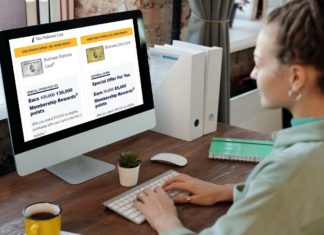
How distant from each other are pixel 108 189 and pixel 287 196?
0.66m

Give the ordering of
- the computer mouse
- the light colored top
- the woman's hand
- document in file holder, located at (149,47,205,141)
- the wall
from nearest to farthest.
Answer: the light colored top → the woman's hand → the computer mouse → document in file holder, located at (149,47,205,141) → the wall

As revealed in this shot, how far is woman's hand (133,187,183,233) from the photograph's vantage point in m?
1.35

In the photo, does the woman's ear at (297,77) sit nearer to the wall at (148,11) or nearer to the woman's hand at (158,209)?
the woman's hand at (158,209)

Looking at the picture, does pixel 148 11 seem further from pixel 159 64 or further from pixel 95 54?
pixel 95 54

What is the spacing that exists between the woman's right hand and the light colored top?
1.28 ft

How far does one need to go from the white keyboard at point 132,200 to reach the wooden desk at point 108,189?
0.05 feet

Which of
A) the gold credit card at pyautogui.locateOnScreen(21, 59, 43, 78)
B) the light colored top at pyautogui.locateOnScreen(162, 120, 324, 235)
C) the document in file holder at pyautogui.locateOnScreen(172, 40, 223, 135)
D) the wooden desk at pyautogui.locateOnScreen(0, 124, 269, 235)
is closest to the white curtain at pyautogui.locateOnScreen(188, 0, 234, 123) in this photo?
the document in file holder at pyautogui.locateOnScreen(172, 40, 223, 135)

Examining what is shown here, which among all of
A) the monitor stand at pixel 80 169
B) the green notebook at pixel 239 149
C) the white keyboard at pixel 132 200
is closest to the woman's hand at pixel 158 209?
the white keyboard at pixel 132 200

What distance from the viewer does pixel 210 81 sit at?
195 centimetres

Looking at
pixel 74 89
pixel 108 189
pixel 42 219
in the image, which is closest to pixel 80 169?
pixel 108 189

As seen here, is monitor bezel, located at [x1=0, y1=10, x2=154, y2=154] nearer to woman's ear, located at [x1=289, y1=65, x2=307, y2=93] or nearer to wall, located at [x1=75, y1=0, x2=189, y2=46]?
wall, located at [x1=75, y1=0, x2=189, y2=46]

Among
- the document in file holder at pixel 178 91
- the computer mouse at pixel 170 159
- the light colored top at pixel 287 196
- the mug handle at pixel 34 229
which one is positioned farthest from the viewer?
the document in file holder at pixel 178 91

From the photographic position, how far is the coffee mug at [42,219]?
1.17 m

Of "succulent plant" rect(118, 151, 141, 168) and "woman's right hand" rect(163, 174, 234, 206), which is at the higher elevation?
"succulent plant" rect(118, 151, 141, 168)
